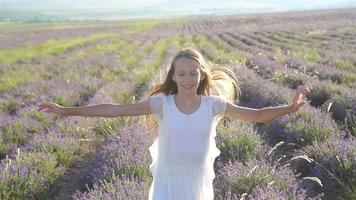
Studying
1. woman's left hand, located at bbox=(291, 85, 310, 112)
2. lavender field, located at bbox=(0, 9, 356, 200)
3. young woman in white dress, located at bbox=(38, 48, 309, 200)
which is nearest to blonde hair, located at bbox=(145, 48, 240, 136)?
young woman in white dress, located at bbox=(38, 48, 309, 200)

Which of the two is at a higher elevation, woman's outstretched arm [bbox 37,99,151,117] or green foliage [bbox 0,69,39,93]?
woman's outstretched arm [bbox 37,99,151,117]

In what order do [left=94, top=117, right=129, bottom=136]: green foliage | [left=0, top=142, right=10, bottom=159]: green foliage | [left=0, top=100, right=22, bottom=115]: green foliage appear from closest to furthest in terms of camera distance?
[left=0, top=142, right=10, bottom=159]: green foliage < [left=94, top=117, right=129, bottom=136]: green foliage < [left=0, top=100, right=22, bottom=115]: green foliage

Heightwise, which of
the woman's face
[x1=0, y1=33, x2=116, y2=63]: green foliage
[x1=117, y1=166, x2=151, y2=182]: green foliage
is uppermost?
the woman's face

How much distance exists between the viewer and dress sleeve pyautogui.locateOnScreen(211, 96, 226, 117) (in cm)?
329

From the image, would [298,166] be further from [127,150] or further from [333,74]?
[333,74]

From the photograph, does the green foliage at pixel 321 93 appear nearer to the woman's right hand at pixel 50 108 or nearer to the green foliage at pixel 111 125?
the green foliage at pixel 111 125

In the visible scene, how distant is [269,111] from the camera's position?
326cm

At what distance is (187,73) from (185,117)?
266mm

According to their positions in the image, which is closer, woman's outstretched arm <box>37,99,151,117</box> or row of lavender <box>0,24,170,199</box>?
woman's outstretched arm <box>37,99,151,117</box>

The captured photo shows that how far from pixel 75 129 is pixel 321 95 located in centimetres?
421

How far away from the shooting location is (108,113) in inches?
128

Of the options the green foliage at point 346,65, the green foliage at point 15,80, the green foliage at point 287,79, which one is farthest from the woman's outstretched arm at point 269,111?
the green foliage at point 15,80

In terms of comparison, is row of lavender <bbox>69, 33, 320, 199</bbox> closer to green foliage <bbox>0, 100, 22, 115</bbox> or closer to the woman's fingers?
the woman's fingers

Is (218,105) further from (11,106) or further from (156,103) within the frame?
(11,106)
